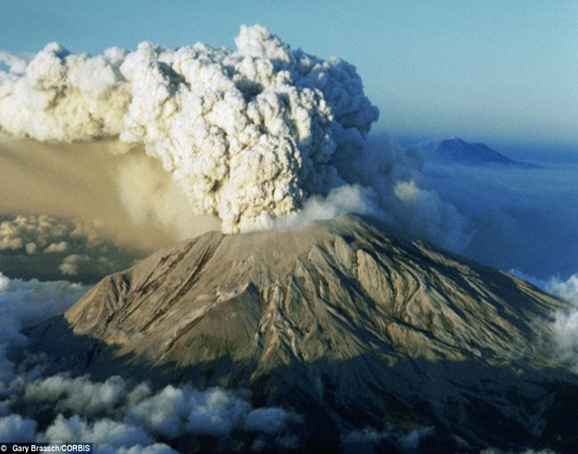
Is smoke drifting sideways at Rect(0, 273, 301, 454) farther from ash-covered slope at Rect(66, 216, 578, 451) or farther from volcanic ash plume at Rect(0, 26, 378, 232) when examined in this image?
volcanic ash plume at Rect(0, 26, 378, 232)

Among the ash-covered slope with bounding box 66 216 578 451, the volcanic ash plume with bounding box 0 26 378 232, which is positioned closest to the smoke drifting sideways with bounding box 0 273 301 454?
the ash-covered slope with bounding box 66 216 578 451

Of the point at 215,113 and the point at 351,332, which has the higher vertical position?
the point at 215,113

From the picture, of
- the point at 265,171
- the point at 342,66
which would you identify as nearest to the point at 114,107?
the point at 265,171

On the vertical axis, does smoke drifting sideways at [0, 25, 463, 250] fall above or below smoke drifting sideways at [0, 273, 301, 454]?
above

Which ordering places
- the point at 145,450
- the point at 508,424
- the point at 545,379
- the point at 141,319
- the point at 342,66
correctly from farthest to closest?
the point at 342,66 < the point at 141,319 < the point at 545,379 < the point at 508,424 < the point at 145,450

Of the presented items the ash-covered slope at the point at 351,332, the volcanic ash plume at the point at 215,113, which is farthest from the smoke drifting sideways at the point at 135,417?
the volcanic ash plume at the point at 215,113

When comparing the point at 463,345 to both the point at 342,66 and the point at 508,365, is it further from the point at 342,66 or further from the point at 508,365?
the point at 342,66
